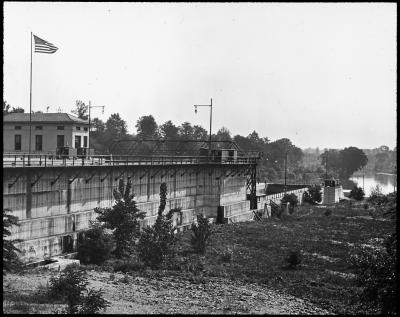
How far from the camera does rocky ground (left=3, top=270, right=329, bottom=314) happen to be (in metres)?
19.7

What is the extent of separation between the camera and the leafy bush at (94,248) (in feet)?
95.8

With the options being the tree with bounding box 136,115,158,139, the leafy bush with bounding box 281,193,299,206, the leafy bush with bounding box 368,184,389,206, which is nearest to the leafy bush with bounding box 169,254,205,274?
the leafy bush with bounding box 368,184,389,206

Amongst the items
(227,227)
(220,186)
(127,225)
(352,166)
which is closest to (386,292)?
(127,225)

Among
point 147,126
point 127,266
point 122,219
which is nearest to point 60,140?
point 122,219

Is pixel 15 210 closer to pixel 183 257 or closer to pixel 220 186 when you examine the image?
pixel 183 257

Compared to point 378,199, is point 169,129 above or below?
above

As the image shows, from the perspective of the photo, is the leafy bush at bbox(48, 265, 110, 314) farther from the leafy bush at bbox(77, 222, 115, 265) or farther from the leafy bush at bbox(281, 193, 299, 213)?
the leafy bush at bbox(281, 193, 299, 213)

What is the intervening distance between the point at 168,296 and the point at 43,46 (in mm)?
19706

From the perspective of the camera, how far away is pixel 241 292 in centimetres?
2419

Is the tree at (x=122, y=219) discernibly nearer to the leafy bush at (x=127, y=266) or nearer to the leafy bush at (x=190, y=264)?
the leafy bush at (x=127, y=266)

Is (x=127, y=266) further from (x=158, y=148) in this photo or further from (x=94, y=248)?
(x=158, y=148)

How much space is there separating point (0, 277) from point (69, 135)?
30571 millimetres

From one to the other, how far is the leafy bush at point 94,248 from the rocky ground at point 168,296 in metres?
2.99

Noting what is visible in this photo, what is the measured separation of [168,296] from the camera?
2252 cm
